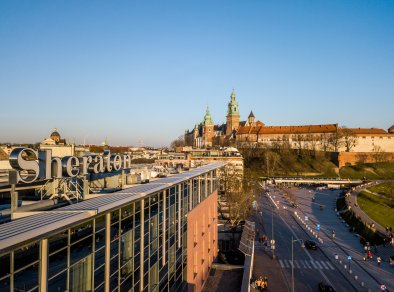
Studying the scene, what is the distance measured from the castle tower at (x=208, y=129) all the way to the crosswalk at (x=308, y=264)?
498ft

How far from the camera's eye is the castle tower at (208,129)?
19075 cm

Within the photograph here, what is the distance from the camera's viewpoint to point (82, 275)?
30.1 feet

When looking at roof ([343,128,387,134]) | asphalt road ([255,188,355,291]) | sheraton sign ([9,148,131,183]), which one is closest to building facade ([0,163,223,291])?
sheraton sign ([9,148,131,183])

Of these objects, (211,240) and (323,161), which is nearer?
(211,240)

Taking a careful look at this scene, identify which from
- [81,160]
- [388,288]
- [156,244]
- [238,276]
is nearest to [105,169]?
[81,160]

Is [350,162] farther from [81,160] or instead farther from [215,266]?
[81,160]

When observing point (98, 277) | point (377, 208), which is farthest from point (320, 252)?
point (98, 277)

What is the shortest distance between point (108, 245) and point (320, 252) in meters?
35.0

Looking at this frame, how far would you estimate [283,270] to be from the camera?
33.3m

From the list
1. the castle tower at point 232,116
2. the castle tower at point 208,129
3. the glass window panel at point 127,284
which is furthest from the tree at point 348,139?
the glass window panel at point 127,284

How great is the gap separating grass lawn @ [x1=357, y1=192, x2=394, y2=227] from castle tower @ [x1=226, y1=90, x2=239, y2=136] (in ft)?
369

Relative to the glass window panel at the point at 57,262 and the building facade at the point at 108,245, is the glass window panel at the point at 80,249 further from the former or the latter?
the glass window panel at the point at 57,262

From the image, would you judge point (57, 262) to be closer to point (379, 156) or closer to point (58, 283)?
point (58, 283)

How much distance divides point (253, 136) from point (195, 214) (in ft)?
475
